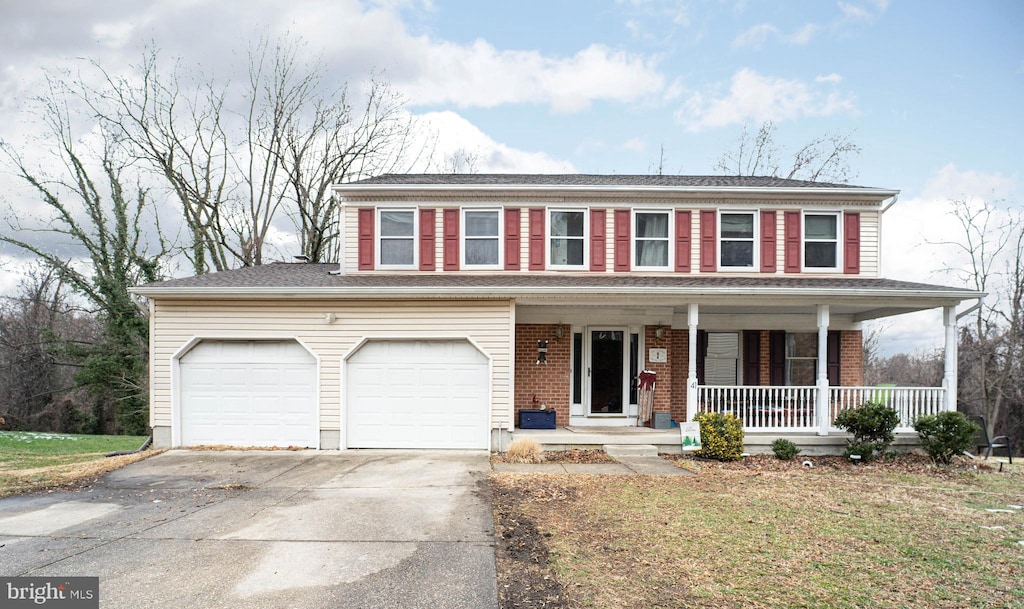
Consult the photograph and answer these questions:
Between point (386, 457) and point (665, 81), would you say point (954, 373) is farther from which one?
point (386, 457)

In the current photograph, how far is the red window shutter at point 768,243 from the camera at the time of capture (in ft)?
40.5

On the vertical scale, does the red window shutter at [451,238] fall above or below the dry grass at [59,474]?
above

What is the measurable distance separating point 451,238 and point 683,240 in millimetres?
5299

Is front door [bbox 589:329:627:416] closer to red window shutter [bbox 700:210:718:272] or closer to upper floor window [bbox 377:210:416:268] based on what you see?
red window shutter [bbox 700:210:718:272]

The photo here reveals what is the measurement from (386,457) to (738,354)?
8496mm

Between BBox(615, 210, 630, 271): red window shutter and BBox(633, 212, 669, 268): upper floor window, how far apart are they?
19cm

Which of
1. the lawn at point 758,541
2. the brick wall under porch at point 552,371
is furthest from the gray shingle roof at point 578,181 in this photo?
the lawn at point 758,541

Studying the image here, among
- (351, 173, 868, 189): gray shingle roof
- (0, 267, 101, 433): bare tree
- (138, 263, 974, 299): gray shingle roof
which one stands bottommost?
(0, 267, 101, 433): bare tree

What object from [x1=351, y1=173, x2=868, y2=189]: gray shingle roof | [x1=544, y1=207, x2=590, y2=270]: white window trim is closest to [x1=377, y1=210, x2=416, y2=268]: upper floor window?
[x1=351, y1=173, x2=868, y2=189]: gray shingle roof

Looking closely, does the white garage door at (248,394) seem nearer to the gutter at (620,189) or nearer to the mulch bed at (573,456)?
the mulch bed at (573,456)

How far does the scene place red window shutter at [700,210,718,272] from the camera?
40.7 feet

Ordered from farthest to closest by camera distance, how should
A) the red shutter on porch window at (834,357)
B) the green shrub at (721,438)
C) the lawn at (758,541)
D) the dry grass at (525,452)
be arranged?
the red shutter on porch window at (834,357) < the green shrub at (721,438) < the dry grass at (525,452) < the lawn at (758,541)

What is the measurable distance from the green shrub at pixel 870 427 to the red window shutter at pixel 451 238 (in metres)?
8.62

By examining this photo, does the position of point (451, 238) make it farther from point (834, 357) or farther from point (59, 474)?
point (834, 357)
